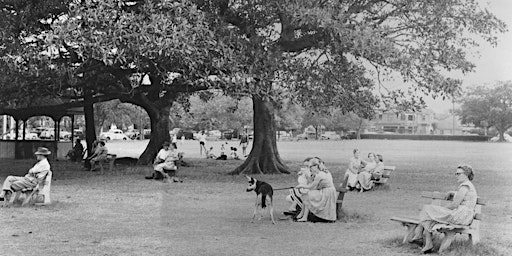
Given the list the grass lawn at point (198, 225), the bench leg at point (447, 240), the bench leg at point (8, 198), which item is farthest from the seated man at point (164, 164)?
the bench leg at point (447, 240)

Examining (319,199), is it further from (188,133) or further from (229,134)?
(188,133)

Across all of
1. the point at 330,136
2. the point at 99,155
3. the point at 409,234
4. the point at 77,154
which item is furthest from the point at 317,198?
the point at 330,136

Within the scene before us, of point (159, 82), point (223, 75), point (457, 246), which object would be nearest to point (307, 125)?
point (159, 82)

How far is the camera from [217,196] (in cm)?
1363

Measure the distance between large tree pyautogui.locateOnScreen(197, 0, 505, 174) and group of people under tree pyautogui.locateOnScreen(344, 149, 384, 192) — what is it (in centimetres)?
311

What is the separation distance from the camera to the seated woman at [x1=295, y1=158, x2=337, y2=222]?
9.66m

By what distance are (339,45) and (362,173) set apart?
3.91 meters

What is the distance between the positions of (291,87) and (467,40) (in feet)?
22.4

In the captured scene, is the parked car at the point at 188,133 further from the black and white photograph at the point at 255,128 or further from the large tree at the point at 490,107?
the black and white photograph at the point at 255,128

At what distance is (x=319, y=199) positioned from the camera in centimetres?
969

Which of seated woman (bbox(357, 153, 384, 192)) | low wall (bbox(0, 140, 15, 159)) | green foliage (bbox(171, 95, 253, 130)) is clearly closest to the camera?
seated woman (bbox(357, 153, 384, 192))


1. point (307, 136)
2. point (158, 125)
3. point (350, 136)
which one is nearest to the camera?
point (158, 125)

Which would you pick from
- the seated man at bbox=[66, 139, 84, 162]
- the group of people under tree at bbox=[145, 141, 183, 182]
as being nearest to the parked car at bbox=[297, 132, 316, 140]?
the seated man at bbox=[66, 139, 84, 162]

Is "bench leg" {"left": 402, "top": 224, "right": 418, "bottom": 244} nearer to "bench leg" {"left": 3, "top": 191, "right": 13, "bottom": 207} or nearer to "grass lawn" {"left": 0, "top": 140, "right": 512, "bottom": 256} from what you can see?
"grass lawn" {"left": 0, "top": 140, "right": 512, "bottom": 256}
